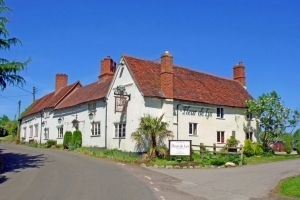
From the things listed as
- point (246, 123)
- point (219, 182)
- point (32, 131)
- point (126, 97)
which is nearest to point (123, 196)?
point (219, 182)

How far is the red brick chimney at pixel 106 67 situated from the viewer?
123ft

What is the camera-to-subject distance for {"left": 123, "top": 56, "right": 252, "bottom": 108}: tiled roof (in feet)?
96.5

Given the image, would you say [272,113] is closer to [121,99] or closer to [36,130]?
[121,99]

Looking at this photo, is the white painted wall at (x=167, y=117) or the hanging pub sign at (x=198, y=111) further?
the hanging pub sign at (x=198, y=111)

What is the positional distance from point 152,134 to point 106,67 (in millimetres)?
14164

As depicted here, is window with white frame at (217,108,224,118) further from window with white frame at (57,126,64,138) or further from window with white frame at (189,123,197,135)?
window with white frame at (57,126,64,138)

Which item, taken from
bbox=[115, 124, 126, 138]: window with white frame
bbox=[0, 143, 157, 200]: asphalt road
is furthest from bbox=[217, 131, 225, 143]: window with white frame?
bbox=[0, 143, 157, 200]: asphalt road

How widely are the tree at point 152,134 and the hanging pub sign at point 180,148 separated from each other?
1062mm

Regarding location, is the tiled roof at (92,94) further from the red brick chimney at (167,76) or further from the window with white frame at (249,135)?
the window with white frame at (249,135)

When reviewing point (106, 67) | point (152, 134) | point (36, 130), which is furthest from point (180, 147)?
point (36, 130)

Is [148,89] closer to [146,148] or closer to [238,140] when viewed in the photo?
[146,148]

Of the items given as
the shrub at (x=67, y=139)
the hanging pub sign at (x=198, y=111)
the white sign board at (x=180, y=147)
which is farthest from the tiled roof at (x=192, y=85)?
the shrub at (x=67, y=139)

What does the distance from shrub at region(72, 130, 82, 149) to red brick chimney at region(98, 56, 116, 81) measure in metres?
7.01

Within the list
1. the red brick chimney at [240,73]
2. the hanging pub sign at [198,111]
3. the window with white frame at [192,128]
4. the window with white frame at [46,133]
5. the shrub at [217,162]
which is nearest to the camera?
the shrub at [217,162]
